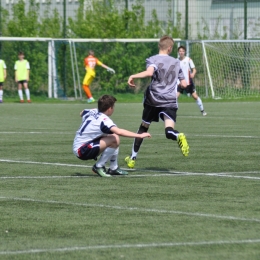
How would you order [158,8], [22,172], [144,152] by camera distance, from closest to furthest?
[22,172] → [144,152] → [158,8]

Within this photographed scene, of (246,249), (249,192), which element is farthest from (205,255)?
(249,192)

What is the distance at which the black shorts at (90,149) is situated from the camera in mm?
10531

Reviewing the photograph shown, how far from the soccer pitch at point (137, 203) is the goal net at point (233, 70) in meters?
18.5

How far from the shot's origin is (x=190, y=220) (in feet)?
25.0

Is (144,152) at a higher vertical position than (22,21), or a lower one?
lower

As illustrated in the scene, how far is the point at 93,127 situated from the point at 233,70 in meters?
24.9

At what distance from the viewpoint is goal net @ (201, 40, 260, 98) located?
34.8m

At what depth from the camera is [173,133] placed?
37.4 ft

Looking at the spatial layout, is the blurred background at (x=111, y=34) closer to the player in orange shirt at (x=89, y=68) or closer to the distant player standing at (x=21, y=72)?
the distant player standing at (x=21, y=72)

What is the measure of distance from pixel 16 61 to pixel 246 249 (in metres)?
29.3

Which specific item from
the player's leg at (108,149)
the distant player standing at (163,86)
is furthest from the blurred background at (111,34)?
the player's leg at (108,149)

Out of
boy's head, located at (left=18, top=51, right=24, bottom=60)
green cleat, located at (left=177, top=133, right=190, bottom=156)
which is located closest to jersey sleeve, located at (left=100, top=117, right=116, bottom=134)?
green cleat, located at (left=177, top=133, right=190, bottom=156)

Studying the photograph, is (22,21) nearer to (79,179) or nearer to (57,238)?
(79,179)

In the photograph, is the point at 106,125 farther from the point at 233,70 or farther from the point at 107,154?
the point at 233,70
